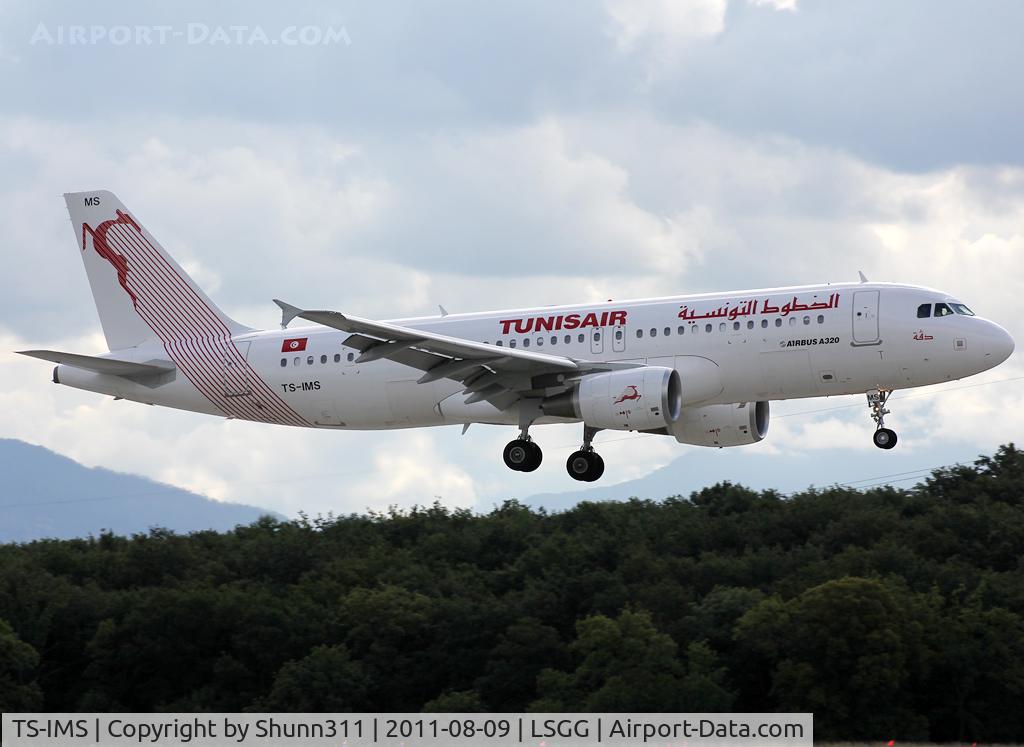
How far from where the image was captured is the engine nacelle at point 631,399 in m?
40.8

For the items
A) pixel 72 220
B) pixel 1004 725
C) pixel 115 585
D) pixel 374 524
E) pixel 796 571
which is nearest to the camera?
pixel 72 220

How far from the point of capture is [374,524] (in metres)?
112

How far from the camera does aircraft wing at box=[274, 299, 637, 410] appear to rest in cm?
3972

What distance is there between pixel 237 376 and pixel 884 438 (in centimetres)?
1907

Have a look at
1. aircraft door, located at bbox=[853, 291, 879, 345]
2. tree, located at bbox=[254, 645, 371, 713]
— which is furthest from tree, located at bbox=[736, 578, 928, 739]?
aircraft door, located at bbox=[853, 291, 879, 345]

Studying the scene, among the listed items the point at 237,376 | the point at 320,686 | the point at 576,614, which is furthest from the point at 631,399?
the point at 576,614

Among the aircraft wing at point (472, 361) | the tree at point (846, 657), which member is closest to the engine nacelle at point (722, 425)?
the aircraft wing at point (472, 361)

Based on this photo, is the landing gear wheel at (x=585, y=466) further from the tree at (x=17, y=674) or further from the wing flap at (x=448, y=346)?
the tree at (x=17, y=674)

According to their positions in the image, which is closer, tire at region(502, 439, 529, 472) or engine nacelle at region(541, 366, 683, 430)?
engine nacelle at region(541, 366, 683, 430)

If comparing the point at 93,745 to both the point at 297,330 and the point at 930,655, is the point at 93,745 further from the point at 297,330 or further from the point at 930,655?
the point at 930,655

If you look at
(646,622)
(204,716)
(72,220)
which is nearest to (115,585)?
(204,716)

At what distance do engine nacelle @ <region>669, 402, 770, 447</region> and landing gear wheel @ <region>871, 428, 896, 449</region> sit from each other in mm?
5161

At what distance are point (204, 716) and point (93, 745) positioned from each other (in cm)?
1662

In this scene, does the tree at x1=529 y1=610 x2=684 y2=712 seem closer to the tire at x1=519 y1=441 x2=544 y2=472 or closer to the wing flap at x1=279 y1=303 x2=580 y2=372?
the tire at x1=519 y1=441 x2=544 y2=472
